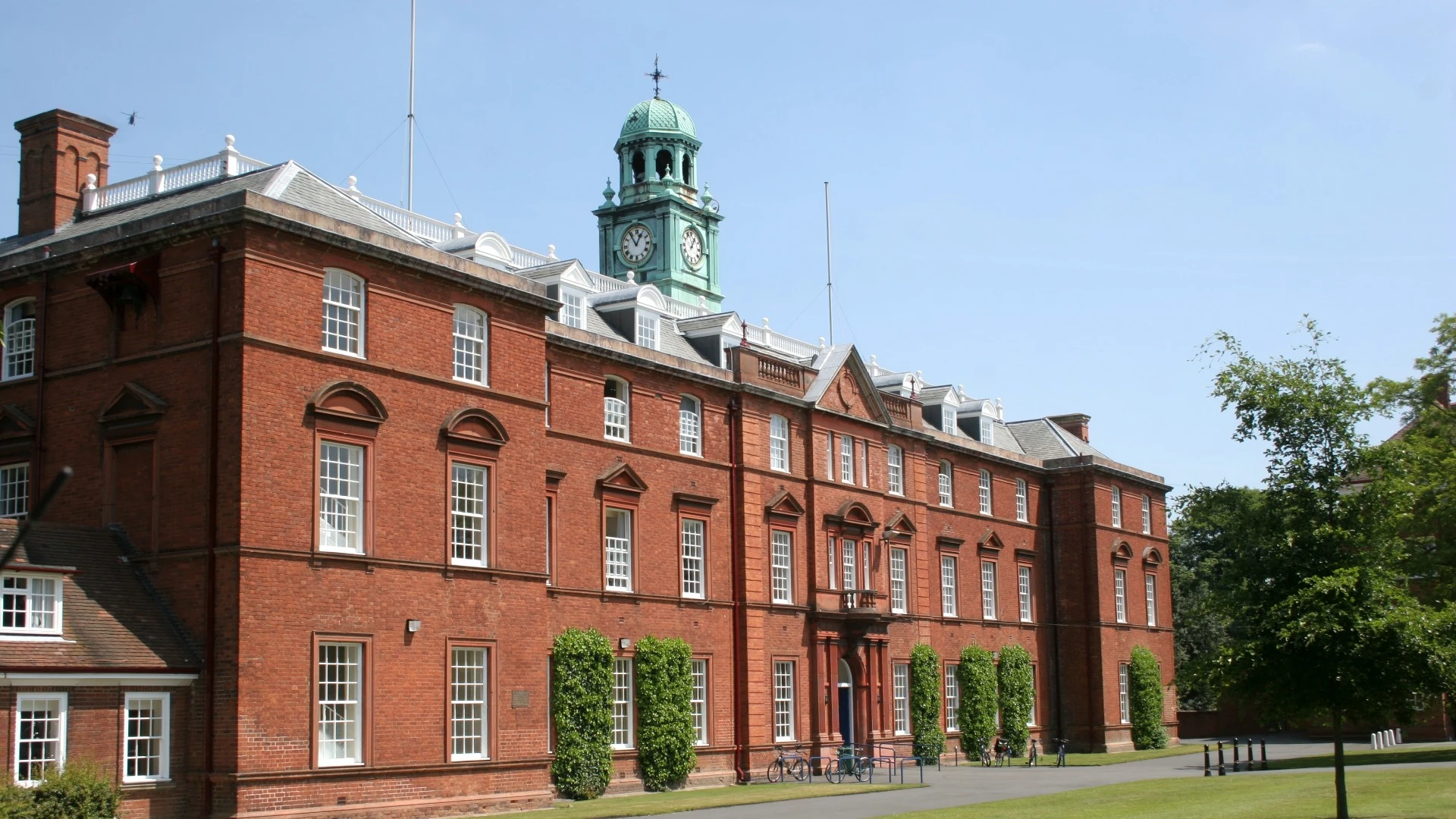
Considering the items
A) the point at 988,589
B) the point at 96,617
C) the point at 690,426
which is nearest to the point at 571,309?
the point at 690,426

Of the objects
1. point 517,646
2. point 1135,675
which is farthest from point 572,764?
point 1135,675

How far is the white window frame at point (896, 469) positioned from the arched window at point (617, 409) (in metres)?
14.3

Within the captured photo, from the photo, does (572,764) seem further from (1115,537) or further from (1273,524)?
(1115,537)

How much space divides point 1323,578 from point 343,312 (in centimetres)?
1877

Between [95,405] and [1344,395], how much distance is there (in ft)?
76.3

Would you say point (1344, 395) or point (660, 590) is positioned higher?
point (1344, 395)

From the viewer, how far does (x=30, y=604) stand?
→ 84.9 feet

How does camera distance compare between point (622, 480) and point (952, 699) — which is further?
point (952, 699)

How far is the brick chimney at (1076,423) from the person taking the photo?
236ft

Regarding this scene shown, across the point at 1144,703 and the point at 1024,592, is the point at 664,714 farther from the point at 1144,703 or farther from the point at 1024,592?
the point at 1144,703

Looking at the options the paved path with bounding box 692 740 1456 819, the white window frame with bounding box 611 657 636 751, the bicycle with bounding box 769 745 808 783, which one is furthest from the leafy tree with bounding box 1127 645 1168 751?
the white window frame with bounding box 611 657 636 751

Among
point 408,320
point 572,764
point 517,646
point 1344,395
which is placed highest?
point 408,320

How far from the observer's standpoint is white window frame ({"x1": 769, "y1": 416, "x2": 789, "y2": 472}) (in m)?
46.4

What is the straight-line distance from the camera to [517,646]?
32.9 metres
